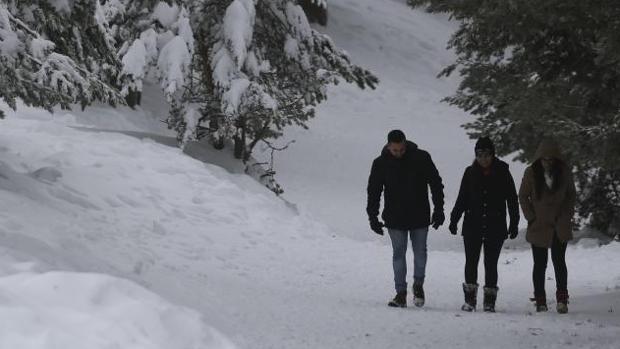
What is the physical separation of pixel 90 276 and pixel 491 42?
6.28 metres

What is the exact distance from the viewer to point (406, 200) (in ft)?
26.8

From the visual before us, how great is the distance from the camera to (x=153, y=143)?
15039mm

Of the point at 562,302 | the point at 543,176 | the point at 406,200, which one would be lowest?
the point at 562,302

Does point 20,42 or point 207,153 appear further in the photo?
point 207,153

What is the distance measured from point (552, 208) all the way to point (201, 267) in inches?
170

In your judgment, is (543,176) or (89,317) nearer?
(89,317)

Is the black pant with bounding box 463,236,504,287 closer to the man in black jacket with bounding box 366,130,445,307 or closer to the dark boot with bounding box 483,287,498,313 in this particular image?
the dark boot with bounding box 483,287,498,313

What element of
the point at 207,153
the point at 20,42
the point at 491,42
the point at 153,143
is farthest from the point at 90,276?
the point at 207,153

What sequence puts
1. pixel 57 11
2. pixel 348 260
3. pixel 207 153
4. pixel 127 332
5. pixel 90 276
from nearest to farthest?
pixel 127 332 < pixel 90 276 < pixel 57 11 < pixel 348 260 < pixel 207 153

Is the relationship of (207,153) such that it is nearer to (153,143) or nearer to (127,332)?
(153,143)

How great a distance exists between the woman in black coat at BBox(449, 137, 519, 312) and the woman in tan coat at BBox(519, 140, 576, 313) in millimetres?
240

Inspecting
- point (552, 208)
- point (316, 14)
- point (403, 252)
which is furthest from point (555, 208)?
point (316, 14)

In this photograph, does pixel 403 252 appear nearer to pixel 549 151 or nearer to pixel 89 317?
pixel 549 151

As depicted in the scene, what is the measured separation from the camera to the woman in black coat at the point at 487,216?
807 centimetres
